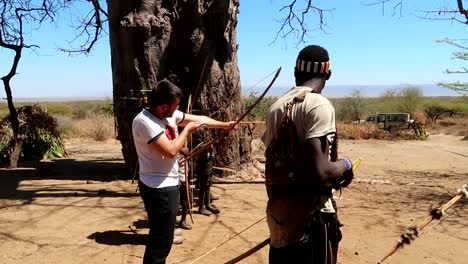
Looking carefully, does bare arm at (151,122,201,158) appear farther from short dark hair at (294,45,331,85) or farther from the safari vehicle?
the safari vehicle

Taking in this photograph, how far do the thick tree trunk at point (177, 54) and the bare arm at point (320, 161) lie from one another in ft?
19.2

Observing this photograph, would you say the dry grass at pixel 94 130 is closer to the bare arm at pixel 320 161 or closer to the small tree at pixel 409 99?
the bare arm at pixel 320 161

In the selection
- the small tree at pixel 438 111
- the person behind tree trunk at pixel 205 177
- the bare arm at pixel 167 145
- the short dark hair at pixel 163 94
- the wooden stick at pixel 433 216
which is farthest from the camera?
the small tree at pixel 438 111

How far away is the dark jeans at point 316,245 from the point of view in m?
2.71

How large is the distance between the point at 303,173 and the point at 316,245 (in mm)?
407

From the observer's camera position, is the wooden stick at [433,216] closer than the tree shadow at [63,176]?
Yes

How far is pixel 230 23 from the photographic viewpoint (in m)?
9.43

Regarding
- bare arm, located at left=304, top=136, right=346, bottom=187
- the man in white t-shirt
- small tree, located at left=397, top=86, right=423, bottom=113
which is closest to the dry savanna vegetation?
bare arm, located at left=304, top=136, right=346, bottom=187

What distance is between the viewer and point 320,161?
99.8 inches

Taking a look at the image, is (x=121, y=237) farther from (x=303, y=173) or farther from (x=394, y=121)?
(x=394, y=121)

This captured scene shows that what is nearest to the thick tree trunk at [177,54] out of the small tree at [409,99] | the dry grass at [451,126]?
the dry grass at [451,126]

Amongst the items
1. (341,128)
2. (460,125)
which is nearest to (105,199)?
(341,128)

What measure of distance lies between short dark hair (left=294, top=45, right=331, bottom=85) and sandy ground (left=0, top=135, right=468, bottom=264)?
1011mm

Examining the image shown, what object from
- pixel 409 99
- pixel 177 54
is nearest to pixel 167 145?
pixel 177 54
